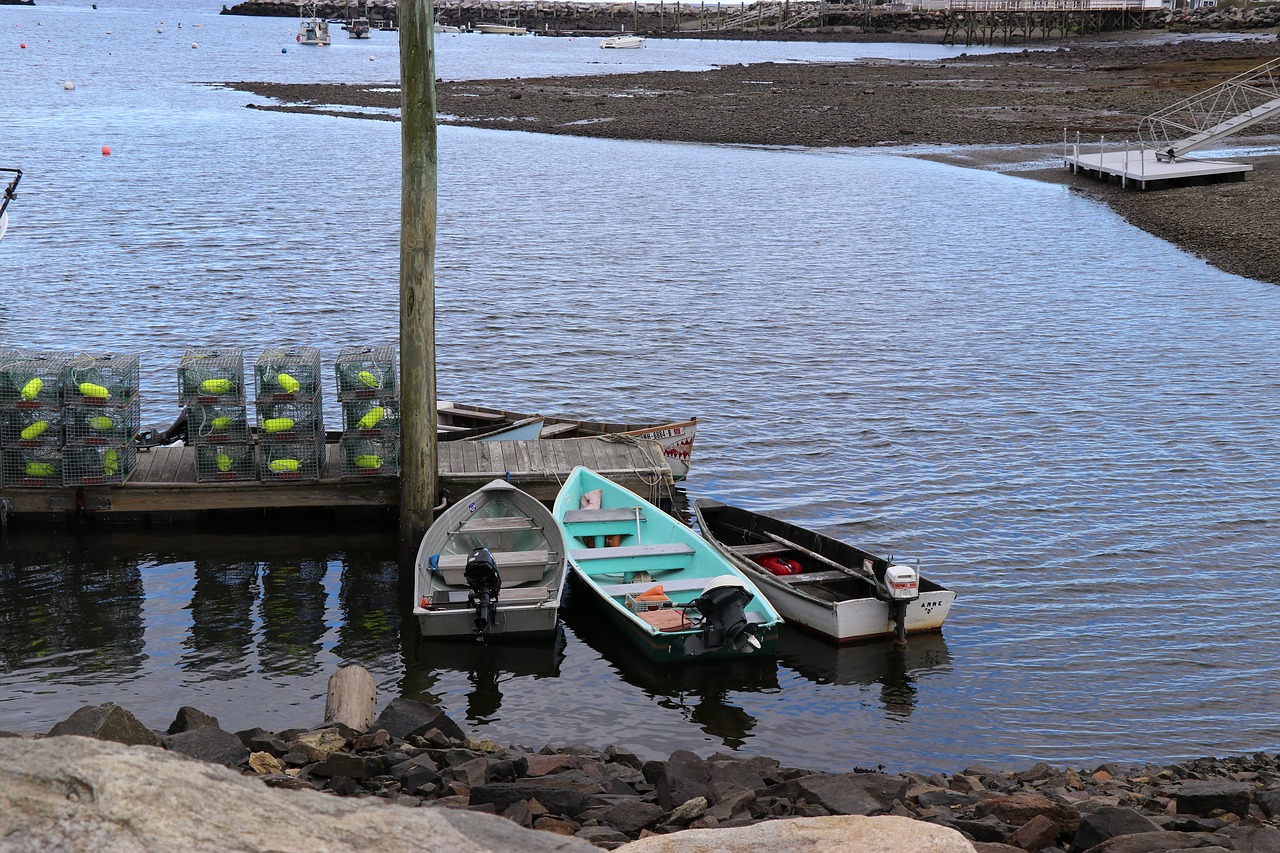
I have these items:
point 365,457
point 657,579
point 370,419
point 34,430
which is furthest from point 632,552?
point 34,430

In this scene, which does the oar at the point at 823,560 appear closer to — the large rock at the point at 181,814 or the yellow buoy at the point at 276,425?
the yellow buoy at the point at 276,425

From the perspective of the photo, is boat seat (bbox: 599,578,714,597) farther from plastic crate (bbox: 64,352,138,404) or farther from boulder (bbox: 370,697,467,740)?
plastic crate (bbox: 64,352,138,404)

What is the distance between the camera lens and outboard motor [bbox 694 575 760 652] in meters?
12.3

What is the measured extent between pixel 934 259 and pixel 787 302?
7.85 meters

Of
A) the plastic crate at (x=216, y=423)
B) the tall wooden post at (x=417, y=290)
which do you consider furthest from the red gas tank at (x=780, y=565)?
the plastic crate at (x=216, y=423)

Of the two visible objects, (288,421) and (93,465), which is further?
(288,421)

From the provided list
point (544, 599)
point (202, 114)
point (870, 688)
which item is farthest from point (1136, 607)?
point (202, 114)

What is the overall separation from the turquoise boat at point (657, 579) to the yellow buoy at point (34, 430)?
19.7ft

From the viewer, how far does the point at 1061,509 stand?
56.3 ft

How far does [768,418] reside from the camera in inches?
839

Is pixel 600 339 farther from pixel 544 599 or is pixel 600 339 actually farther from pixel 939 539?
pixel 544 599

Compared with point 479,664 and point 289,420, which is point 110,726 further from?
point 289,420

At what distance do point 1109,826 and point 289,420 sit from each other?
34.2ft

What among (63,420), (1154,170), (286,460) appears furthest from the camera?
(1154,170)
